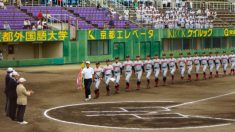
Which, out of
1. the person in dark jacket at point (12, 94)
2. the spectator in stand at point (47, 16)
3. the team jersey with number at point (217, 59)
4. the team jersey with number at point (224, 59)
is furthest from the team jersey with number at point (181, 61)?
the spectator in stand at point (47, 16)

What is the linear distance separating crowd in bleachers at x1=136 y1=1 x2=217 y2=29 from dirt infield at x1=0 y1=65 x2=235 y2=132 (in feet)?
75.7

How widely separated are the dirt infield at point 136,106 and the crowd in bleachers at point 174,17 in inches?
908

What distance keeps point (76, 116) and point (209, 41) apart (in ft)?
150

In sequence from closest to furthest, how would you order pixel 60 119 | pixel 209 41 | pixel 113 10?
pixel 60 119 → pixel 113 10 → pixel 209 41

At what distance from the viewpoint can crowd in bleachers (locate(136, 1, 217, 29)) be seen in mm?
56812

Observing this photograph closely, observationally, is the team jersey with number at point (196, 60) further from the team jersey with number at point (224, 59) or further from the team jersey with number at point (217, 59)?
the team jersey with number at point (224, 59)

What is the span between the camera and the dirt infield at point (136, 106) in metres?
17.6

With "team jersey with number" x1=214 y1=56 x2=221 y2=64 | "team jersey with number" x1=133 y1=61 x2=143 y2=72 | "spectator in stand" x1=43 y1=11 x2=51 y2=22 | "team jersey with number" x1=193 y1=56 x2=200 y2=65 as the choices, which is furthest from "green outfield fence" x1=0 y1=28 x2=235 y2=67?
"team jersey with number" x1=133 y1=61 x2=143 y2=72

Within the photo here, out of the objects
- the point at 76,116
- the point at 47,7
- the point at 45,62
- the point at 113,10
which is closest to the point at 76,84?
the point at 76,116

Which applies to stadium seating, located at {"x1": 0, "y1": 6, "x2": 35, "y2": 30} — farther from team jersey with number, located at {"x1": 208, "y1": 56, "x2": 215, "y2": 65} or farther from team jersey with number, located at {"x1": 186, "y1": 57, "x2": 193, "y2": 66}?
team jersey with number, located at {"x1": 208, "y1": 56, "x2": 215, "y2": 65}

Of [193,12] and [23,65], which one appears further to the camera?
[193,12]

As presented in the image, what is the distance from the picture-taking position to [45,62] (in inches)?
1781

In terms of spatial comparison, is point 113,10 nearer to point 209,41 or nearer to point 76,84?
point 209,41

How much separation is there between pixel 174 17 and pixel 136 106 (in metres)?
38.4
